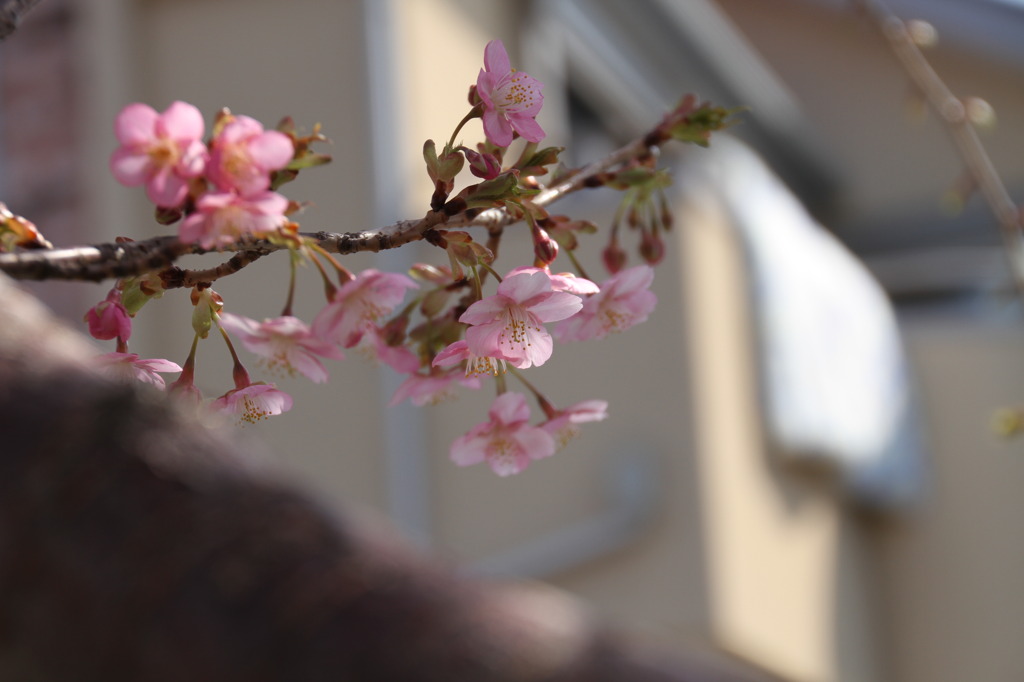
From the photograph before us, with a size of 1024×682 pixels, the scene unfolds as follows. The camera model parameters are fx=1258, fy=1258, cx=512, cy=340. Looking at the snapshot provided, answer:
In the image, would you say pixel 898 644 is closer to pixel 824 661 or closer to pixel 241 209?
pixel 824 661

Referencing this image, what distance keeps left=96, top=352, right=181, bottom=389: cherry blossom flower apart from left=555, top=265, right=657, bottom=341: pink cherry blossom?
12.2 inches

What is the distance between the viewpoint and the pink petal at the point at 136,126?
0.73 meters

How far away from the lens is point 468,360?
35.8 inches

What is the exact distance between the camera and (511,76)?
2.97 ft

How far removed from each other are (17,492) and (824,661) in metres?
4.25

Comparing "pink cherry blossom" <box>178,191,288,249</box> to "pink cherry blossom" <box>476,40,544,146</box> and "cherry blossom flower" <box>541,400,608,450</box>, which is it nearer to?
"pink cherry blossom" <box>476,40,544,146</box>

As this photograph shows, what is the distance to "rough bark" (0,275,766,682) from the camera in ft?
1.30

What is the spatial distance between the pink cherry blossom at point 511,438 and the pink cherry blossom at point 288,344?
0.49ft

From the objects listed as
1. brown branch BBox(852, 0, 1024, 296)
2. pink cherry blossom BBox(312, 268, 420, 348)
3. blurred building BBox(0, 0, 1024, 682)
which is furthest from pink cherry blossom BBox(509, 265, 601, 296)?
blurred building BBox(0, 0, 1024, 682)

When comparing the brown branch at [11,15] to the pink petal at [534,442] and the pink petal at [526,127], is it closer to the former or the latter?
the pink petal at [526,127]

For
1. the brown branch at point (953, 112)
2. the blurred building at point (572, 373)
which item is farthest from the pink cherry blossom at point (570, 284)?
the blurred building at point (572, 373)

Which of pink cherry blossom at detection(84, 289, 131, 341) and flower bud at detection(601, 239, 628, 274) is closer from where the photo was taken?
pink cherry blossom at detection(84, 289, 131, 341)

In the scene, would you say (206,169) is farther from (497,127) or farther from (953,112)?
(953,112)

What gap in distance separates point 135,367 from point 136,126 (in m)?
0.15
